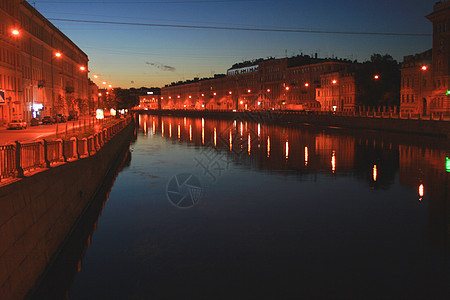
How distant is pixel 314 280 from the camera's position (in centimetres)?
1155

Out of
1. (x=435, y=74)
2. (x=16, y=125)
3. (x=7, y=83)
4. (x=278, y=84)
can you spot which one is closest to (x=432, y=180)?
(x=16, y=125)

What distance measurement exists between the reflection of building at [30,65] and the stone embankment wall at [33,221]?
22.3 m

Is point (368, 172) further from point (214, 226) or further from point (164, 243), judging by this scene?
point (164, 243)

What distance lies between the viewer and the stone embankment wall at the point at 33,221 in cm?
939

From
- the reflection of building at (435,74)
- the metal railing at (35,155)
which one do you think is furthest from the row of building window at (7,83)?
the reflection of building at (435,74)

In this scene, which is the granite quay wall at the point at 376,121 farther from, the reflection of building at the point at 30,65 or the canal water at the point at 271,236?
the reflection of building at the point at 30,65

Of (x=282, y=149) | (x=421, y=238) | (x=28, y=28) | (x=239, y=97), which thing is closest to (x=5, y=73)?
(x=28, y=28)

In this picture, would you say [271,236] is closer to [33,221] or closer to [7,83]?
[33,221]

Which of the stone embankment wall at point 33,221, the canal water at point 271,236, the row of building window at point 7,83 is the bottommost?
the canal water at point 271,236

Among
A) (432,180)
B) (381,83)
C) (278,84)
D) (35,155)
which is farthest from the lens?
(278,84)

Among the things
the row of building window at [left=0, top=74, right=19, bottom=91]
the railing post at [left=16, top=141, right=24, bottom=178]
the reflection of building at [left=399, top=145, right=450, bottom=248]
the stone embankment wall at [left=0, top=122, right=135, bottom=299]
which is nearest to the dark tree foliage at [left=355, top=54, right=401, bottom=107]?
the reflection of building at [left=399, top=145, right=450, bottom=248]

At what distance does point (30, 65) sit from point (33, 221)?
54078 mm

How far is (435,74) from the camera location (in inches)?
2623

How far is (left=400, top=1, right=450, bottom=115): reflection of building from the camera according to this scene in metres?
64.2
